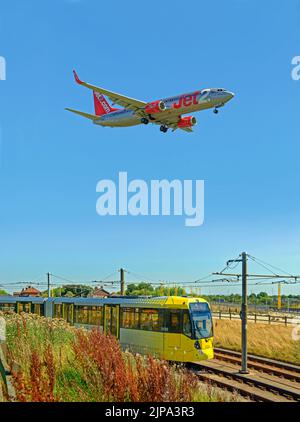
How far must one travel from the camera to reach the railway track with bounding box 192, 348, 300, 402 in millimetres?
15023

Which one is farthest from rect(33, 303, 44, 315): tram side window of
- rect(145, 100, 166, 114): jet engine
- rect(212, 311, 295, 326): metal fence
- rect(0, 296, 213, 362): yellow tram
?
rect(145, 100, 166, 114): jet engine

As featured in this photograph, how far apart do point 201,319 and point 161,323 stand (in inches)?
63.5

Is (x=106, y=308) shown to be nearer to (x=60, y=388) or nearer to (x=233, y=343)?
(x=233, y=343)

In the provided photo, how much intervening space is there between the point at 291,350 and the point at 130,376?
2011 cm

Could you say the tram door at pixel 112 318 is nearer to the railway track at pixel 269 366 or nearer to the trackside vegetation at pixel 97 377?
the railway track at pixel 269 366

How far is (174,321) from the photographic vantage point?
19.2 metres

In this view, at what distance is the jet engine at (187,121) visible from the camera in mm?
37469

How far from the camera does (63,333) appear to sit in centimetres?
1252

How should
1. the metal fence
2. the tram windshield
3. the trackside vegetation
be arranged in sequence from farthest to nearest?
the metal fence, the tram windshield, the trackside vegetation

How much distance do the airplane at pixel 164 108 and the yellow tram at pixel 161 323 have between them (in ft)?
51.4

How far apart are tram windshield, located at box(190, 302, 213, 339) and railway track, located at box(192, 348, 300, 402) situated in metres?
1.43

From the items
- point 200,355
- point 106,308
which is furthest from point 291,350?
point 106,308

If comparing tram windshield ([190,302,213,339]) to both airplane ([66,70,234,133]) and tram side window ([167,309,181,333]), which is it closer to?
tram side window ([167,309,181,333])
